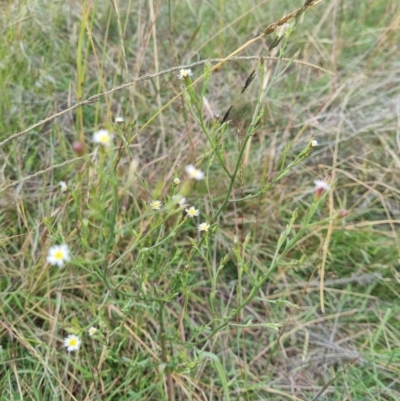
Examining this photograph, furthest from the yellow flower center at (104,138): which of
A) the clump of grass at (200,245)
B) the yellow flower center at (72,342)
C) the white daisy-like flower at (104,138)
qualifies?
the yellow flower center at (72,342)

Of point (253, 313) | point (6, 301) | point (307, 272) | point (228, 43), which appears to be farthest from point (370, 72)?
point (6, 301)

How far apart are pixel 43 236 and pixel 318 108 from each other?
120 cm

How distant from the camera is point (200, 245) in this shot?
105 cm

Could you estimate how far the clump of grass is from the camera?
3.61ft

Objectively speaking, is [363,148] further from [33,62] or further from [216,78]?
[33,62]

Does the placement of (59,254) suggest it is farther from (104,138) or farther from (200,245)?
(200,245)

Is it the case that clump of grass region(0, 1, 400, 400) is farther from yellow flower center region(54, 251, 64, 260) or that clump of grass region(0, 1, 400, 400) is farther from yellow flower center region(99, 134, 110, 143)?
yellow flower center region(99, 134, 110, 143)

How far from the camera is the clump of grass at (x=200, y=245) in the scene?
1.10 m

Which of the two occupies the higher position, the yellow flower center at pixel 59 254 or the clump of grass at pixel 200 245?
the yellow flower center at pixel 59 254

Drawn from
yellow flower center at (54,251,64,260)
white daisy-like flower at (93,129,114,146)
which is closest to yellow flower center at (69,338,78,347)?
yellow flower center at (54,251,64,260)

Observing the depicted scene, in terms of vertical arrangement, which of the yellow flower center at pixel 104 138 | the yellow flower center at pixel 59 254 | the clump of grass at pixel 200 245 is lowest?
the clump of grass at pixel 200 245

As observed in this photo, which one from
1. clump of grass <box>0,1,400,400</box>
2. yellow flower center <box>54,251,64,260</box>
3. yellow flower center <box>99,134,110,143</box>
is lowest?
clump of grass <box>0,1,400,400</box>

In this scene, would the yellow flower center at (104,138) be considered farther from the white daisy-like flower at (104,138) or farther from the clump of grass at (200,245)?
the clump of grass at (200,245)

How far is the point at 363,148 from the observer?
1.92 metres
